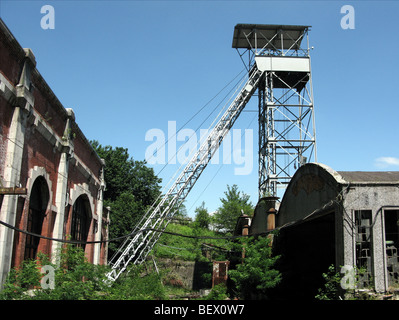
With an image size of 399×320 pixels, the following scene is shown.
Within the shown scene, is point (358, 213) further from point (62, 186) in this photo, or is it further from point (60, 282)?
point (62, 186)

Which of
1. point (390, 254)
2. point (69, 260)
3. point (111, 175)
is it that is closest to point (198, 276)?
point (111, 175)

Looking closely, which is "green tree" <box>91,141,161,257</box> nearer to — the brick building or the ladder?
the ladder

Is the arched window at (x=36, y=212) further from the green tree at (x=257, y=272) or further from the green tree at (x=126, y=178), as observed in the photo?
the green tree at (x=126, y=178)

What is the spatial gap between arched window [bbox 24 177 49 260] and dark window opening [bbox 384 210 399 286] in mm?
10564

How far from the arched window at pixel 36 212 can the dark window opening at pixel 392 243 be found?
10564mm

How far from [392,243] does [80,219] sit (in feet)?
46.0

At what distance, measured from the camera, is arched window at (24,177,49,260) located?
12.8 meters

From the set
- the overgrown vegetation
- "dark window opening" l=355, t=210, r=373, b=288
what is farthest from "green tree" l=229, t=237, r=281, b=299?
the overgrown vegetation

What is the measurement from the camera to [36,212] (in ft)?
44.0

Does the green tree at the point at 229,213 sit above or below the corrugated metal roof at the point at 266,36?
below

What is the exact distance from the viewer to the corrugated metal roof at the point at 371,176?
35.8ft

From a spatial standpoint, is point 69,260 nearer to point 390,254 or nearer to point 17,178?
point 17,178

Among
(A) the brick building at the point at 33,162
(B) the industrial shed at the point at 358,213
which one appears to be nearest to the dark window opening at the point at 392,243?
(B) the industrial shed at the point at 358,213
